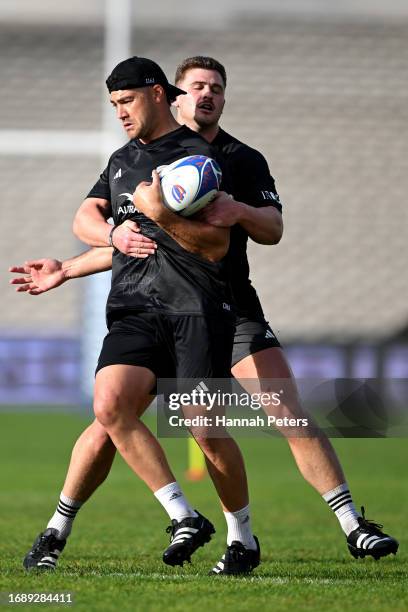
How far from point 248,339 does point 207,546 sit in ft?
5.92

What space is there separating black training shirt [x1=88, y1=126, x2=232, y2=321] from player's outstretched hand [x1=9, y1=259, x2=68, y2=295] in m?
0.45

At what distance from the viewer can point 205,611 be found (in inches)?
Answer: 153

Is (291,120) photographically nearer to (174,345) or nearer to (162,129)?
(162,129)

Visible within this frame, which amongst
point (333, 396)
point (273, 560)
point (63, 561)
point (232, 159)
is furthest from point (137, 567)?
point (333, 396)

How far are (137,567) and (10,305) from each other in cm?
1601

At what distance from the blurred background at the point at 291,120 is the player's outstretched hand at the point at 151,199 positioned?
52.6ft

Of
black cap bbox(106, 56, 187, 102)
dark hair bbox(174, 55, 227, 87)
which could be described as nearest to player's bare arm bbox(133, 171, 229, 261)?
black cap bbox(106, 56, 187, 102)

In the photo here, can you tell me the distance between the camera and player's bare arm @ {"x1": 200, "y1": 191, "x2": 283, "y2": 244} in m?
4.64

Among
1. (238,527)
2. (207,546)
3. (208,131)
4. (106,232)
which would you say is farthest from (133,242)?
(207,546)

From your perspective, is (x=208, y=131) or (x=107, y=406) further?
(x=208, y=131)

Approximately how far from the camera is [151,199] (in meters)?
4.54

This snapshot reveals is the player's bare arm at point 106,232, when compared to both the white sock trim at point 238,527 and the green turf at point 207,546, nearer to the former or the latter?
the white sock trim at point 238,527

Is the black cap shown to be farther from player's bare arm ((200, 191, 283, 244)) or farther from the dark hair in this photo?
the dark hair

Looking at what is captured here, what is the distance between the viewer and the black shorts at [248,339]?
5176mm
